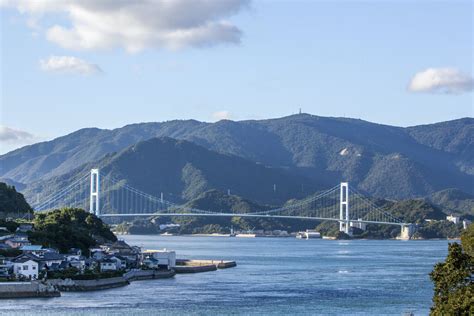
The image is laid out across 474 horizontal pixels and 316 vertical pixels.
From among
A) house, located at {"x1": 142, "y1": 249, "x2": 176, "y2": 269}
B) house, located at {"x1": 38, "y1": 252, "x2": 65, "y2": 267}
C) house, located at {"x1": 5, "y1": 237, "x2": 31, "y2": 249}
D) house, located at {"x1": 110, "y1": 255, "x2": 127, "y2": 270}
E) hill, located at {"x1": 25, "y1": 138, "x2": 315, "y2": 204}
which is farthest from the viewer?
hill, located at {"x1": 25, "y1": 138, "x2": 315, "y2": 204}

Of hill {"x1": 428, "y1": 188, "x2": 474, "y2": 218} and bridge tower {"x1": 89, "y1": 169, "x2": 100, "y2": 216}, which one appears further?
hill {"x1": 428, "y1": 188, "x2": 474, "y2": 218}

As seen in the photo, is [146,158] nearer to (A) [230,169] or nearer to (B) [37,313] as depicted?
(A) [230,169]

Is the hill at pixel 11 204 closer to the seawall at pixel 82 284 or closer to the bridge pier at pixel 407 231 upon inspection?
the seawall at pixel 82 284

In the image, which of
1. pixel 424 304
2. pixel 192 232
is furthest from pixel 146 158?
pixel 424 304

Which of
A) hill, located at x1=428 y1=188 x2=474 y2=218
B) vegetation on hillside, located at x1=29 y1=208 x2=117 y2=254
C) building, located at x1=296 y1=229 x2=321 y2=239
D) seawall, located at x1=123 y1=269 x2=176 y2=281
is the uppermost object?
hill, located at x1=428 y1=188 x2=474 y2=218

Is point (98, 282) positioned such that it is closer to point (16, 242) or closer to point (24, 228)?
point (16, 242)

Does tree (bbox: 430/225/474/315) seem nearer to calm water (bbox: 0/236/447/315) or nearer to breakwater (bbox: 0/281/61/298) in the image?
calm water (bbox: 0/236/447/315)

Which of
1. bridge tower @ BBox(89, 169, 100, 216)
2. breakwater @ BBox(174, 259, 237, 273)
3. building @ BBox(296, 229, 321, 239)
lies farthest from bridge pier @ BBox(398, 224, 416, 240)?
breakwater @ BBox(174, 259, 237, 273)

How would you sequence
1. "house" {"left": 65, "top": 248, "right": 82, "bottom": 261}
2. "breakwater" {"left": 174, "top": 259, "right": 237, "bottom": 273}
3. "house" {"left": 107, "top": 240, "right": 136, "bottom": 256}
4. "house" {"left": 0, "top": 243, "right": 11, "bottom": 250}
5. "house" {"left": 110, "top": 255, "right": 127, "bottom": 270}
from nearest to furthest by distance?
"house" {"left": 65, "top": 248, "right": 82, "bottom": 261}, "house" {"left": 0, "top": 243, "right": 11, "bottom": 250}, "house" {"left": 110, "top": 255, "right": 127, "bottom": 270}, "house" {"left": 107, "top": 240, "right": 136, "bottom": 256}, "breakwater" {"left": 174, "top": 259, "right": 237, "bottom": 273}
